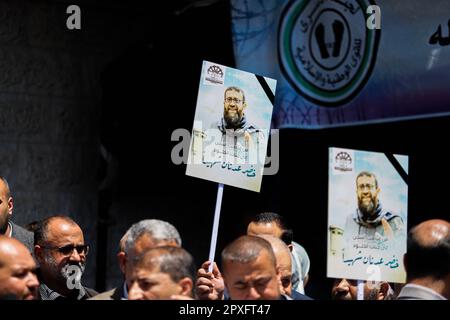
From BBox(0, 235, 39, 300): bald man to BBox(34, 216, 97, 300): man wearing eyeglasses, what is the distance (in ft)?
4.06

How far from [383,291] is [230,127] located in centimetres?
123

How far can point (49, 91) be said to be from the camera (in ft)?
28.4

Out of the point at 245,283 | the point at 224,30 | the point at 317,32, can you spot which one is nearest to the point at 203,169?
the point at 245,283

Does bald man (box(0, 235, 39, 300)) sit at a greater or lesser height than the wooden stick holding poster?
lesser

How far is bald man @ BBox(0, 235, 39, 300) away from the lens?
12.5ft

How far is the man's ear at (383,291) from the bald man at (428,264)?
1.74 m

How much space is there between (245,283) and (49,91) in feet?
16.2

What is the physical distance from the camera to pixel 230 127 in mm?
5531

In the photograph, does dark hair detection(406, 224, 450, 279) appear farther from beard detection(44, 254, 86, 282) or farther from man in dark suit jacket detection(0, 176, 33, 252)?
man in dark suit jacket detection(0, 176, 33, 252)

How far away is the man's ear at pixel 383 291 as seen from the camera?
5766 millimetres

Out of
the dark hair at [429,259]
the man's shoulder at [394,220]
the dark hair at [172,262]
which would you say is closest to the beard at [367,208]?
the man's shoulder at [394,220]

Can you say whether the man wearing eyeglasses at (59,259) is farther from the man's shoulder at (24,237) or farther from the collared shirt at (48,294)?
the man's shoulder at (24,237)

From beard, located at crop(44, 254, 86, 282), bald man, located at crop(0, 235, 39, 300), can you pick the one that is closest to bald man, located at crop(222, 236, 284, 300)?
bald man, located at crop(0, 235, 39, 300)
